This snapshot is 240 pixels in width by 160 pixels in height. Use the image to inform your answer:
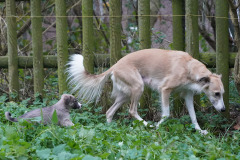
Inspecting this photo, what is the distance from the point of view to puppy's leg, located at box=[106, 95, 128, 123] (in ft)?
21.1

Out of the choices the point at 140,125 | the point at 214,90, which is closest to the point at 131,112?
the point at 140,125

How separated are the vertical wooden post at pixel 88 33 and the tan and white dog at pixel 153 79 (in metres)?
0.38

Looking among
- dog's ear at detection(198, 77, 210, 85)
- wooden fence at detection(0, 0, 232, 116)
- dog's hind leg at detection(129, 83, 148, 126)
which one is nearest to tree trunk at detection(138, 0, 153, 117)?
wooden fence at detection(0, 0, 232, 116)

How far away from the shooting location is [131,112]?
6.27 m

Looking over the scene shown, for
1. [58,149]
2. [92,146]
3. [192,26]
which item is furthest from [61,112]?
[192,26]

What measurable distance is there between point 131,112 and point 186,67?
1222 mm

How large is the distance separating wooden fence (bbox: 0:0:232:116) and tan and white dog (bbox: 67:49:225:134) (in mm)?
354

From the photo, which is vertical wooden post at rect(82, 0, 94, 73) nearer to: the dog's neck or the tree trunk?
the tree trunk

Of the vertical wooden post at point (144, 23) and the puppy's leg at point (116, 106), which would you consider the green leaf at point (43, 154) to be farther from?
the vertical wooden post at point (144, 23)

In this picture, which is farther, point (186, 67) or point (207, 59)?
point (207, 59)

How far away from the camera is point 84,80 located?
20.9ft

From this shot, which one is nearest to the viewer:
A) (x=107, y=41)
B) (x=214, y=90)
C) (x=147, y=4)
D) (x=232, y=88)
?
(x=214, y=90)

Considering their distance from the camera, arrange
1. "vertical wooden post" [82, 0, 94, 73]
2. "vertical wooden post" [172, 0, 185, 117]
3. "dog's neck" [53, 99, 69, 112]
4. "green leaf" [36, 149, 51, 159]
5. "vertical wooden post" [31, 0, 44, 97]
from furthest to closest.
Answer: "vertical wooden post" [31, 0, 44, 97], "vertical wooden post" [82, 0, 94, 73], "vertical wooden post" [172, 0, 185, 117], "dog's neck" [53, 99, 69, 112], "green leaf" [36, 149, 51, 159]

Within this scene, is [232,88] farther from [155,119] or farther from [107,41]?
[107,41]
